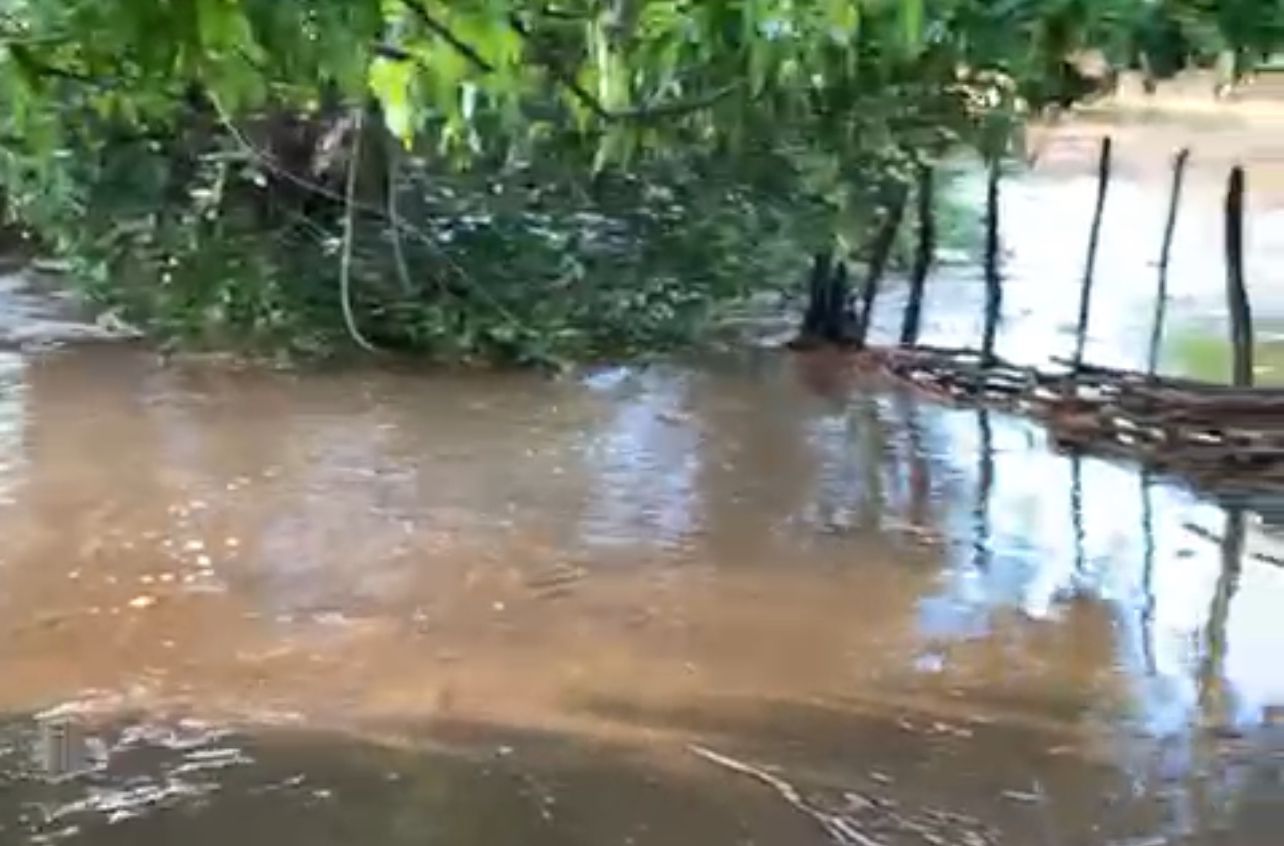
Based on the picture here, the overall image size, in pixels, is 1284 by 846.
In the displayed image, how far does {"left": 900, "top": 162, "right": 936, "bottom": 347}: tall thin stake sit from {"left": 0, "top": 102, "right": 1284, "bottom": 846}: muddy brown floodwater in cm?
78

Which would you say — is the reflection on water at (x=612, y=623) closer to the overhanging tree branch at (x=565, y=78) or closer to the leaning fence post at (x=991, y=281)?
the leaning fence post at (x=991, y=281)

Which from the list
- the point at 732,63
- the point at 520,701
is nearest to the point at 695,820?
the point at 520,701

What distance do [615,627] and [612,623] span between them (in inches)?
1.5

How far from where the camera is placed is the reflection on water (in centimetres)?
484

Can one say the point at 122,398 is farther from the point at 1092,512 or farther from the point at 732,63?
the point at 732,63

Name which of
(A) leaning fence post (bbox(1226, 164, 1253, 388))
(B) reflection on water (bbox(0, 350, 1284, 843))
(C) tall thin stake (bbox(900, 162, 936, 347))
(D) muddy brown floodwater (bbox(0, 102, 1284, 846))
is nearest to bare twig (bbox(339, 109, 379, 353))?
(D) muddy brown floodwater (bbox(0, 102, 1284, 846))

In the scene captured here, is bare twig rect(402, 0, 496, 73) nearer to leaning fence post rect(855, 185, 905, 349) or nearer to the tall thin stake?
the tall thin stake

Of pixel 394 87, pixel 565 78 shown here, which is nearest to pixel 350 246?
pixel 565 78

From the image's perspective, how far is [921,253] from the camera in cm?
1001

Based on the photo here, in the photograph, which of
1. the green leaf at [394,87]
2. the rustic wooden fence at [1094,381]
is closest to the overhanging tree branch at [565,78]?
the green leaf at [394,87]

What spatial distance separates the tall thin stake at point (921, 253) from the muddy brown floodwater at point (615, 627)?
779 millimetres

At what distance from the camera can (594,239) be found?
9.81 metres

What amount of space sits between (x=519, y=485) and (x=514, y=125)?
2182 mm

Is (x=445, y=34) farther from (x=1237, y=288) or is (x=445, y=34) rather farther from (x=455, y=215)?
(x=455, y=215)
